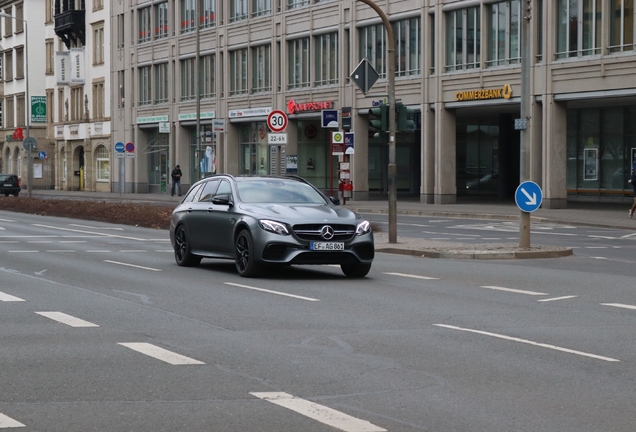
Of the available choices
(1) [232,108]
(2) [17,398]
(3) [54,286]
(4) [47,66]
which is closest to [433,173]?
(1) [232,108]

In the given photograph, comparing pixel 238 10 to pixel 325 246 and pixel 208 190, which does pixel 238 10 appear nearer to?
pixel 208 190

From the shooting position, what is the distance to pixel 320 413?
6797 millimetres

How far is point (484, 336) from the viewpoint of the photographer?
33.6 feet

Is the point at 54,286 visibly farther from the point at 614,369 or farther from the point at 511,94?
the point at 511,94

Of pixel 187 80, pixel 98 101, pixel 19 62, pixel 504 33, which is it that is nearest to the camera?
pixel 504 33

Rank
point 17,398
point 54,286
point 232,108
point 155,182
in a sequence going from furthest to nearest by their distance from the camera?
point 155,182 < point 232,108 < point 54,286 < point 17,398

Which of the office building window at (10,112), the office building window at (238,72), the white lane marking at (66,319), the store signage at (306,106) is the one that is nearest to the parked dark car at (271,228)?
the white lane marking at (66,319)

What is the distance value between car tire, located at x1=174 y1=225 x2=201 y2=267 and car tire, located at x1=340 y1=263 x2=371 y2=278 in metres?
2.78

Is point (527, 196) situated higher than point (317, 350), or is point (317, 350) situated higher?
point (527, 196)

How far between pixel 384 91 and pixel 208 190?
32459 mm

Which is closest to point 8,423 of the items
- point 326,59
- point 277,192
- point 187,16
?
point 277,192

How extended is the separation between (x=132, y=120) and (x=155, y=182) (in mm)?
4204

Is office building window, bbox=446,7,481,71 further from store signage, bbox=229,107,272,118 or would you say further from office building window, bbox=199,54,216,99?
office building window, bbox=199,54,216,99

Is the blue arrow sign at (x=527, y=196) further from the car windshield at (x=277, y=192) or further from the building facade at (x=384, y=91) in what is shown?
the building facade at (x=384, y=91)
